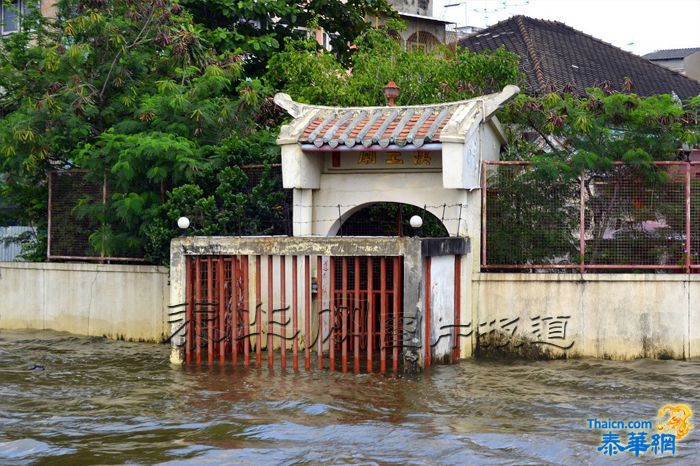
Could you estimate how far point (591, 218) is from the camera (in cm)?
1739

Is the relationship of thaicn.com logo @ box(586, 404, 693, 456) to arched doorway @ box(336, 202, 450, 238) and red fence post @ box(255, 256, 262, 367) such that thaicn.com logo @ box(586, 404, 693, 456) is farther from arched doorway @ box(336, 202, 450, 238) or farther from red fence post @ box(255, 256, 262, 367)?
arched doorway @ box(336, 202, 450, 238)

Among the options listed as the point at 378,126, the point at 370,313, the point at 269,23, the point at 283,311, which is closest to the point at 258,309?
the point at 283,311

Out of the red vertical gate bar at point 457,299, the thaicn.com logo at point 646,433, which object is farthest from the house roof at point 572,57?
the thaicn.com logo at point 646,433

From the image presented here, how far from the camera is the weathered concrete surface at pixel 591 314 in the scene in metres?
16.8

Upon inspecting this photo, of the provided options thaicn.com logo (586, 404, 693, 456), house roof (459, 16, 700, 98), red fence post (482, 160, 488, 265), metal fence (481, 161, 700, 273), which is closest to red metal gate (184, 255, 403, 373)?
red fence post (482, 160, 488, 265)

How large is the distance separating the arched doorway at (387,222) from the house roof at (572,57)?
525 inches

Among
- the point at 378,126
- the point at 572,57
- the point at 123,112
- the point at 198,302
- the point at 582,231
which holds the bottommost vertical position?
the point at 198,302

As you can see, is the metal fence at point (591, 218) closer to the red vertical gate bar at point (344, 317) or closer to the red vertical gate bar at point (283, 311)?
the red vertical gate bar at point (344, 317)

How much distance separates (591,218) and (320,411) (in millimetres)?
6311

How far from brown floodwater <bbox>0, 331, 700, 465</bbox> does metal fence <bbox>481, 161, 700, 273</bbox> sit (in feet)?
5.68

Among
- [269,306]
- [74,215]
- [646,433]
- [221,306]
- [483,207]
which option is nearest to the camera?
[646,433]

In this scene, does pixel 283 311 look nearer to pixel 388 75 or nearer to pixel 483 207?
pixel 483 207

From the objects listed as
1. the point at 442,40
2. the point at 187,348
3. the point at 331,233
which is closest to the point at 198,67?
the point at 331,233

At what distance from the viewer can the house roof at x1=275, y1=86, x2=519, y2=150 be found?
1653cm
